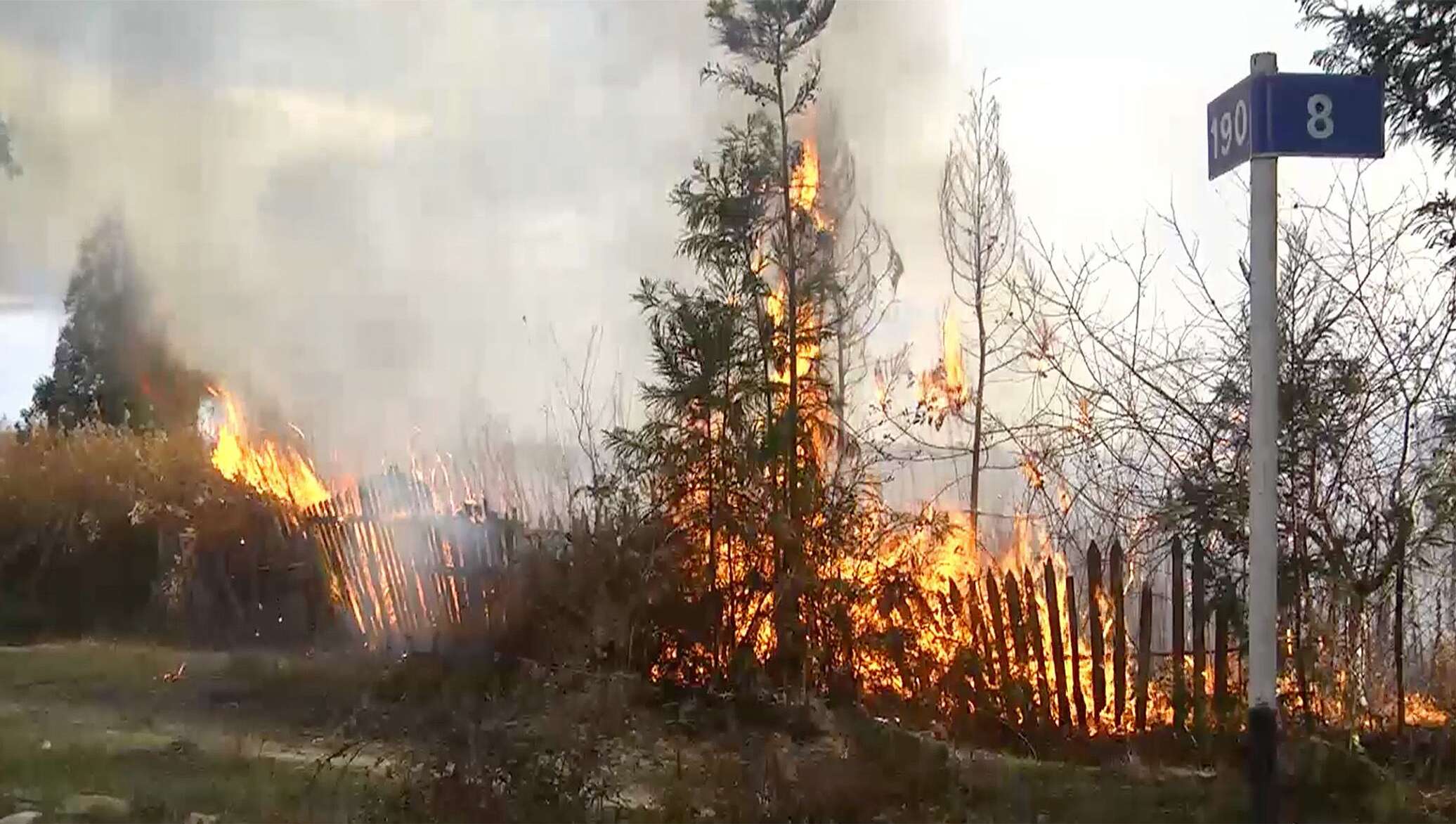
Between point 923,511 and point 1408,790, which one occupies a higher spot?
point 923,511

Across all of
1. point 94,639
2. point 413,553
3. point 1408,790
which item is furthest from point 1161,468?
point 94,639

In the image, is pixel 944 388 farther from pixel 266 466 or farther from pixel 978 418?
pixel 266 466

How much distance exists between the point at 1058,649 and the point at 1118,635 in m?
0.35

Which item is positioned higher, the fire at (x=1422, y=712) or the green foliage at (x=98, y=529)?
the green foliage at (x=98, y=529)

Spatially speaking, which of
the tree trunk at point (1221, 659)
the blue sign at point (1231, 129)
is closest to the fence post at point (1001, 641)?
the tree trunk at point (1221, 659)

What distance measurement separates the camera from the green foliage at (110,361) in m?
15.7

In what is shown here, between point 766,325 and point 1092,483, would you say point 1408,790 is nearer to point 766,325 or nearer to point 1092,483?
point 1092,483

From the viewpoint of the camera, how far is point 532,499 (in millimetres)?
9719

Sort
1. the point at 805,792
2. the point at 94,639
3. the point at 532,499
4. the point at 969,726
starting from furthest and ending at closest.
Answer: the point at 94,639
the point at 532,499
the point at 969,726
the point at 805,792

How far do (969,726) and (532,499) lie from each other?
4211mm

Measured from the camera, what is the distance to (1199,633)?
6656mm

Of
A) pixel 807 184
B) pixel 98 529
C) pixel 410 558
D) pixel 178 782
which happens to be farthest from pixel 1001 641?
pixel 98 529

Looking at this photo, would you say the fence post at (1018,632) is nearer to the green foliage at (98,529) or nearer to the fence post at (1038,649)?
the fence post at (1038,649)

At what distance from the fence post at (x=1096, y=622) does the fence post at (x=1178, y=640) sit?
401mm
